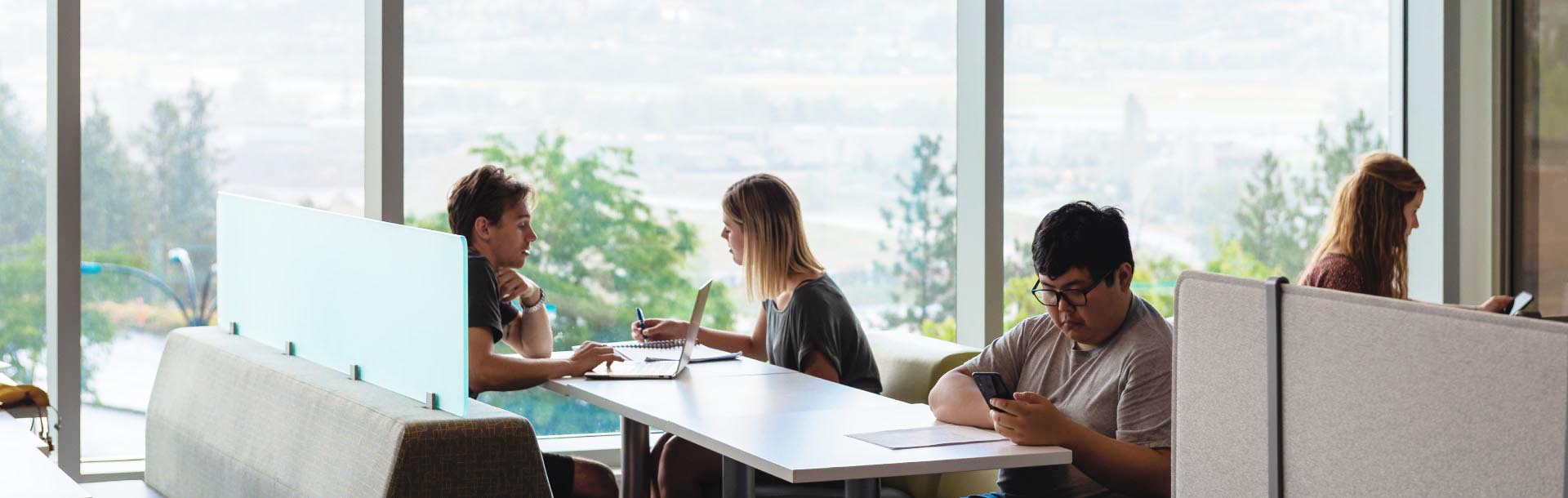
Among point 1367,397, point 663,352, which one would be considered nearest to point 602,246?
point 663,352

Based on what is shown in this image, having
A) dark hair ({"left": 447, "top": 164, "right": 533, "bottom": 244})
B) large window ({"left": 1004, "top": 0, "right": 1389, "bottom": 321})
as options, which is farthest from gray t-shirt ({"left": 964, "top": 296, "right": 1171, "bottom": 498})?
large window ({"left": 1004, "top": 0, "right": 1389, "bottom": 321})

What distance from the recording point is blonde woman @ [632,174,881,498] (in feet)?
12.2

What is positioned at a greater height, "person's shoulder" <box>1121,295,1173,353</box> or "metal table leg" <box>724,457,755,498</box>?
"person's shoulder" <box>1121,295,1173,353</box>

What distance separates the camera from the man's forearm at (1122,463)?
8.64 ft

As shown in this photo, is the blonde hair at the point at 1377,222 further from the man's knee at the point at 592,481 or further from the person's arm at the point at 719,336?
the man's knee at the point at 592,481

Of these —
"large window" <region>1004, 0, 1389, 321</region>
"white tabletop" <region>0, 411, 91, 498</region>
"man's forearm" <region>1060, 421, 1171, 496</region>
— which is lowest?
"man's forearm" <region>1060, 421, 1171, 496</region>

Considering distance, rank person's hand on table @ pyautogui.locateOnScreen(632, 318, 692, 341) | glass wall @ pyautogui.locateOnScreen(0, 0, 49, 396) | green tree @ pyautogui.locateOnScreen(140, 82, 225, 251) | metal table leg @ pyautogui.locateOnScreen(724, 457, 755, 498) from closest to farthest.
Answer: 1. metal table leg @ pyautogui.locateOnScreen(724, 457, 755, 498)
2. person's hand on table @ pyautogui.locateOnScreen(632, 318, 692, 341)
3. glass wall @ pyautogui.locateOnScreen(0, 0, 49, 396)
4. green tree @ pyautogui.locateOnScreen(140, 82, 225, 251)

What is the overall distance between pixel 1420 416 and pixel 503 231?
257cm

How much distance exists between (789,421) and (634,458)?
97 centimetres

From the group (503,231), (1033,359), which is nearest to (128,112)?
(503,231)

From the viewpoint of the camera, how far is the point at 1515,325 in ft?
4.57

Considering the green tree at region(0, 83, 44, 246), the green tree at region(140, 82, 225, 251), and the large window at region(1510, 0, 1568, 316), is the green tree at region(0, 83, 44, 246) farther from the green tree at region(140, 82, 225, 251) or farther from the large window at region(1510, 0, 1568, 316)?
the large window at region(1510, 0, 1568, 316)

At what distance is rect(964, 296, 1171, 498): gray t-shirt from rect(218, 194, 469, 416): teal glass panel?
110 centimetres

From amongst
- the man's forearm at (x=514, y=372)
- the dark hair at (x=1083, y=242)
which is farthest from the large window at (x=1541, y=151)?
the man's forearm at (x=514, y=372)
